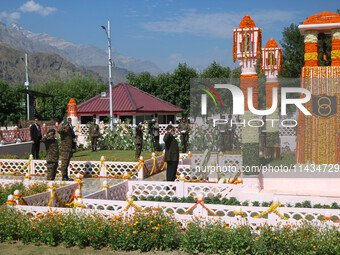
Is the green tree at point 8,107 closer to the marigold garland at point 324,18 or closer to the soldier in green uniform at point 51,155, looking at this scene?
the soldier in green uniform at point 51,155

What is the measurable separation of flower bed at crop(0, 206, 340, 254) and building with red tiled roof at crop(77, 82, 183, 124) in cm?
1904

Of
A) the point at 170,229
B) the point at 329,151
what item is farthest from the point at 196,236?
the point at 329,151

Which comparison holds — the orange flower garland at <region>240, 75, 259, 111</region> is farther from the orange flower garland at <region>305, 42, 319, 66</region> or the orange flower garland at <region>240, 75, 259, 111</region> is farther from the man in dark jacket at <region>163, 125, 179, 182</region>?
the man in dark jacket at <region>163, 125, 179, 182</region>

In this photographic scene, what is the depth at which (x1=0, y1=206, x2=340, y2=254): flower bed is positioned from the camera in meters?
5.62

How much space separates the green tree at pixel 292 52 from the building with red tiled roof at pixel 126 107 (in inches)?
398

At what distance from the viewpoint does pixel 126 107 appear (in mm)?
26297

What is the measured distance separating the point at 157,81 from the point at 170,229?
3647 centimetres

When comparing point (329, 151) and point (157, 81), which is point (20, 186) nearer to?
point (329, 151)

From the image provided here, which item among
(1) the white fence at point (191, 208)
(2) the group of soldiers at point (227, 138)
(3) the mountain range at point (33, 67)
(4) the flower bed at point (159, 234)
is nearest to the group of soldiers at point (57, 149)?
(1) the white fence at point (191, 208)

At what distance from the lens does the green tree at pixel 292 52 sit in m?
29.8

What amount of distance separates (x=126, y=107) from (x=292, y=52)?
15076 millimetres

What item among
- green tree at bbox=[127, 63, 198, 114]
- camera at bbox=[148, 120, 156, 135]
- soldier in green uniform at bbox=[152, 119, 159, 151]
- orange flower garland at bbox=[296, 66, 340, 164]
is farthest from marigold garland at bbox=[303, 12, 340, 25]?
green tree at bbox=[127, 63, 198, 114]

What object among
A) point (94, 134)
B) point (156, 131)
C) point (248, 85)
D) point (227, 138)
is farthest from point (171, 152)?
point (94, 134)

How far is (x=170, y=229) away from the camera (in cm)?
620
